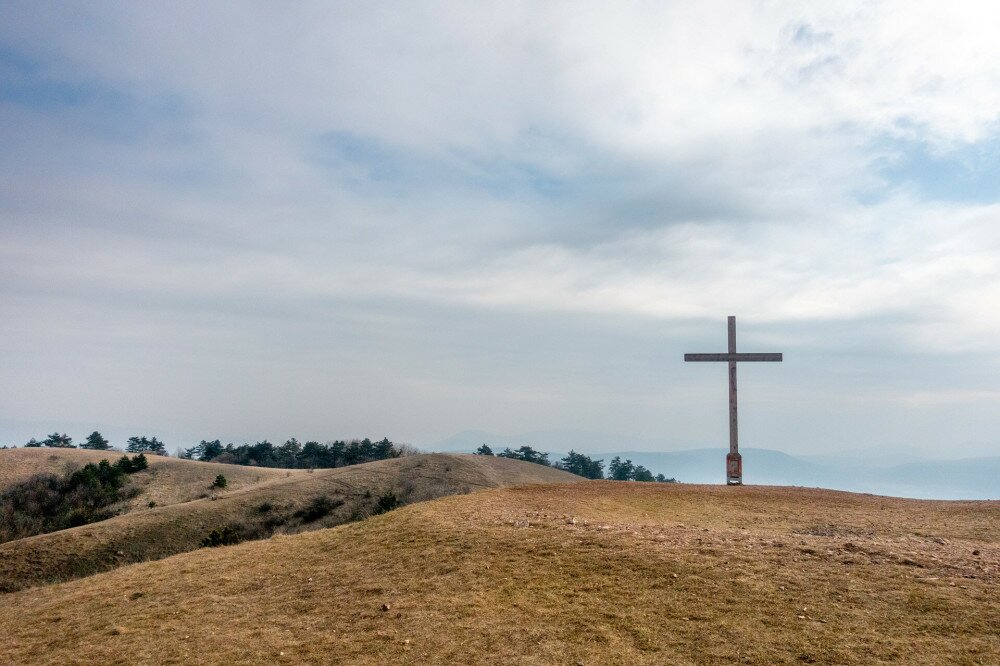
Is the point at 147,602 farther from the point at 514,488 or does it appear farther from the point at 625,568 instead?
the point at 514,488

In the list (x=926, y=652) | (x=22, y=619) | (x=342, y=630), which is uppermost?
(x=926, y=652)

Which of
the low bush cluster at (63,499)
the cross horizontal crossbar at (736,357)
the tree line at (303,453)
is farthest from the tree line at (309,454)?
the cross horizontal crossbar at (736,357)

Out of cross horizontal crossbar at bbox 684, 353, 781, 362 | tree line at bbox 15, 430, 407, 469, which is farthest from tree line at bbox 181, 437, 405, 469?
cross horizontal crossbar at bbox 684, 353, 781, 362

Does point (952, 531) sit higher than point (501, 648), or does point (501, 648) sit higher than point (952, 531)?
point (952, 531)

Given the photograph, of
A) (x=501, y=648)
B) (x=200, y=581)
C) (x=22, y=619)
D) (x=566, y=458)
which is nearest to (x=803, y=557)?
(x=501, y=648)

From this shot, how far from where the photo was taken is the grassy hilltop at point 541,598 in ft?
32.5

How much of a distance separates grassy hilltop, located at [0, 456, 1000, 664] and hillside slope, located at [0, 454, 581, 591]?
961 cm

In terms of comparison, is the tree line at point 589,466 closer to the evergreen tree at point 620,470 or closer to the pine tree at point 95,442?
the evergreen tree at point 620,470

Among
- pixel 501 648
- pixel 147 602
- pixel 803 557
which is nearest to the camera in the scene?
pixel 501 648

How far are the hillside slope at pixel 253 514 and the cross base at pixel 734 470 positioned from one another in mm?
12656

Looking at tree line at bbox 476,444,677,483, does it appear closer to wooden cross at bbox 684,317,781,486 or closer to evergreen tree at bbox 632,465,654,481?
evergreen tree at bbox 632,465,654,481

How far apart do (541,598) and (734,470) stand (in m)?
18.3

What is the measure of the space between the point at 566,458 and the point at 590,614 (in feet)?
288

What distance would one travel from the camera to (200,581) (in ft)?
52.0
